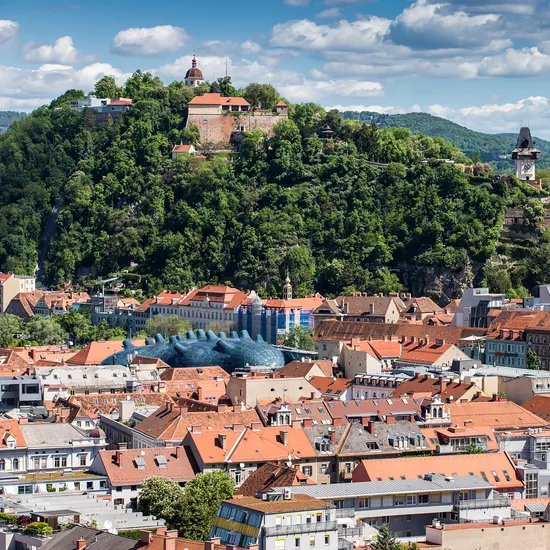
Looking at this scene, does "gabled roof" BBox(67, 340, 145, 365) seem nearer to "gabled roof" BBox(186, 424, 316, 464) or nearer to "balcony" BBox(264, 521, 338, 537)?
"gabled roof" BBox(186, 424, 316, 464)

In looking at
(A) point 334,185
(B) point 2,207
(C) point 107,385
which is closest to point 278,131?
(A) point 334,185

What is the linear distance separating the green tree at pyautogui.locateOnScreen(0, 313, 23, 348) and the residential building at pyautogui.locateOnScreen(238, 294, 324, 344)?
19560 millimetres

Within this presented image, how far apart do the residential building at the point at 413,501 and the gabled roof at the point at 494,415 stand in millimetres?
13866

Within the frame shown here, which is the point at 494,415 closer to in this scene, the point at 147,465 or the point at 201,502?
the point at 147,465

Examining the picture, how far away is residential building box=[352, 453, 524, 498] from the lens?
5722cm

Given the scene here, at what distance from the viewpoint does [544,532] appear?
50094 millimetres

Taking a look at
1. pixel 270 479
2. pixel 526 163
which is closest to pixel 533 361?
pixel 270 479

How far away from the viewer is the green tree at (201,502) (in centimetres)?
5143

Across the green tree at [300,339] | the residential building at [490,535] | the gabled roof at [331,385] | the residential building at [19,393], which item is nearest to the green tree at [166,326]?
the green tree at [300,339]

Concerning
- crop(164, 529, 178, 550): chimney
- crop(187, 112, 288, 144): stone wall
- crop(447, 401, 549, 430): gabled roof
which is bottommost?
crop(447, 401, 549, 430): gabled roof

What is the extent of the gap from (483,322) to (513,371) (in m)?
26.8

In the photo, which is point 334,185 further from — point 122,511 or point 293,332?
point 122,511

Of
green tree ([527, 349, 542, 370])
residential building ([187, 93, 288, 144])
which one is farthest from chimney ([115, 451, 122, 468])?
residential building ([187, 93, 288, 144])

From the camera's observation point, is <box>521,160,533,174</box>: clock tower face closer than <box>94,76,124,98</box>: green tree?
Yes
